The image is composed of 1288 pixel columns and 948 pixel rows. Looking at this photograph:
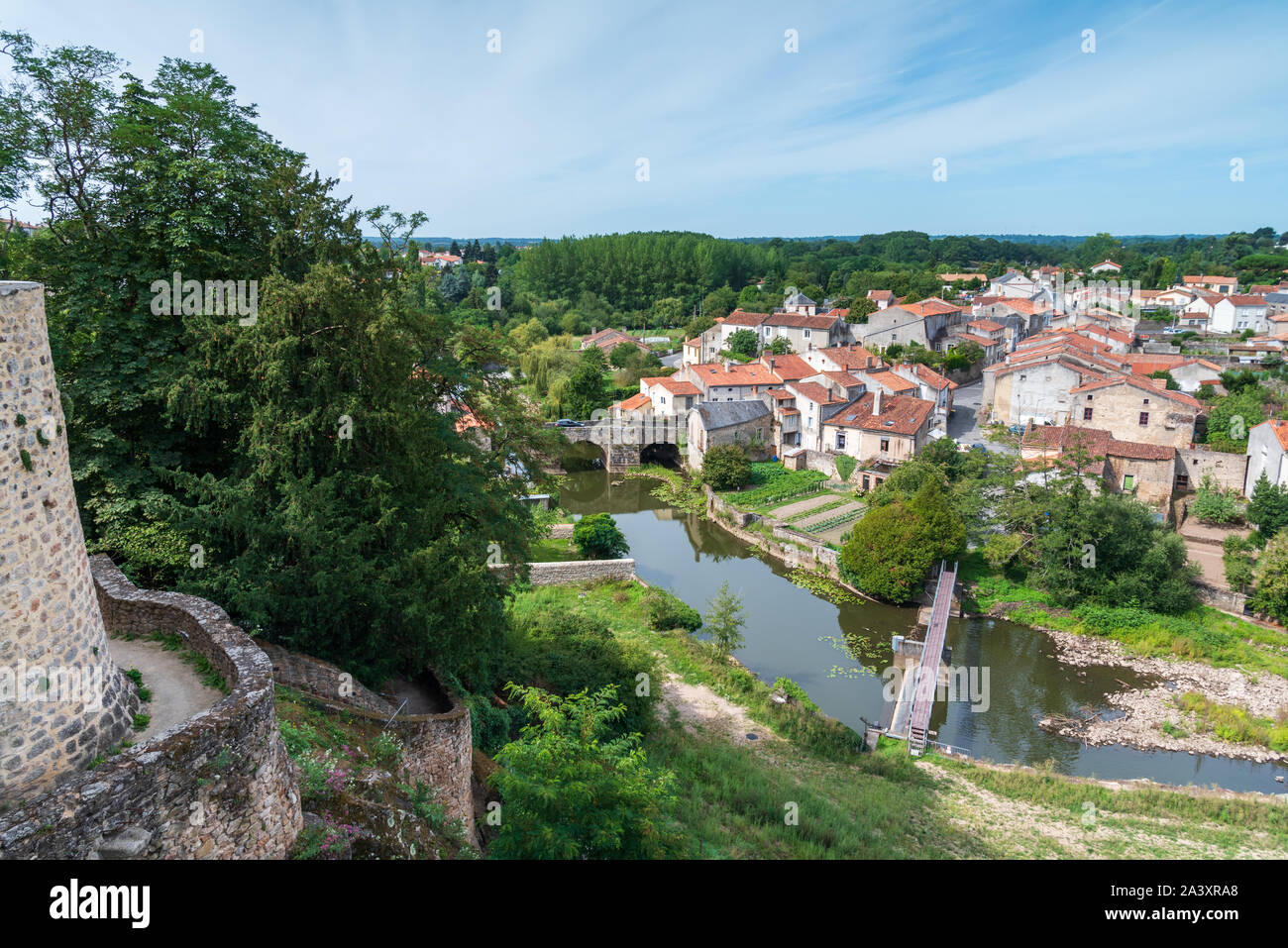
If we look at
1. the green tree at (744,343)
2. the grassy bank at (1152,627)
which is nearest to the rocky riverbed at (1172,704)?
the grassy bank at (1152,627)

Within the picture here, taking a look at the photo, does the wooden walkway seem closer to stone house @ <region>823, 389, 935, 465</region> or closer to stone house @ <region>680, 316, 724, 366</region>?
stone house @ <region>823, 389, 935, 465</region>

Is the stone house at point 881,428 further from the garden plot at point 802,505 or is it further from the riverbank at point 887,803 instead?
the riverbank at point 887,803

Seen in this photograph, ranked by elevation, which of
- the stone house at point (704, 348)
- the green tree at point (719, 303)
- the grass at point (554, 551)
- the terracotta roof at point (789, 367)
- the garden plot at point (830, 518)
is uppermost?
the green tree at point (719, 303)

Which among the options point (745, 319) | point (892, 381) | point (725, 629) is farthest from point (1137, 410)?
point (745, 319)

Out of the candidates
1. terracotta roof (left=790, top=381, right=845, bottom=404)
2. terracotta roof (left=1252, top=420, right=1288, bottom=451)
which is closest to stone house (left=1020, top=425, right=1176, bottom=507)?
terracotta roof (left=1252, top=420, right=1288, bottom=451)

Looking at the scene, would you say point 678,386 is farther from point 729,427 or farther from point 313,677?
point 313,677
